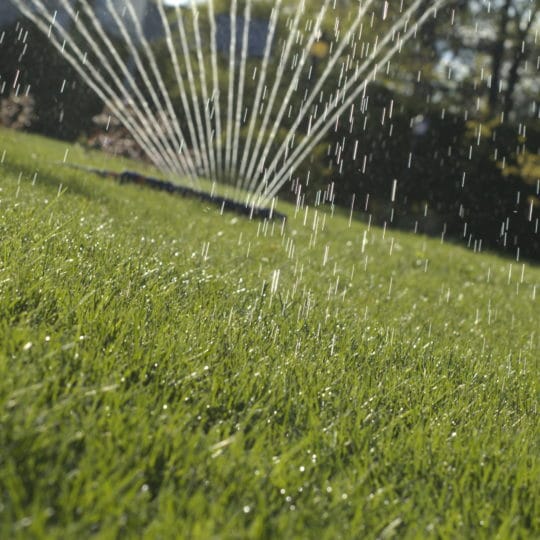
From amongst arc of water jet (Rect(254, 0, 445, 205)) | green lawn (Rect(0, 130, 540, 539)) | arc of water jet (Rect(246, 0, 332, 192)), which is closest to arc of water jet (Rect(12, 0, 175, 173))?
arc of water jet (Rect(246, 0, 332, 192))

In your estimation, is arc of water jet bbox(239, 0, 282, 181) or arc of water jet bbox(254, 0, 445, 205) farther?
arc of water jet bbox(239, 0, 282, 181)

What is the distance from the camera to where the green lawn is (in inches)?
47.5

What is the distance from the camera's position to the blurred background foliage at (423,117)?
1508 centimetres

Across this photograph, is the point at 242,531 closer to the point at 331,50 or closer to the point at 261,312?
the point at 261,312

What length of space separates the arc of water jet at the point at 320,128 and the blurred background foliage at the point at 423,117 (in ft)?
0.89

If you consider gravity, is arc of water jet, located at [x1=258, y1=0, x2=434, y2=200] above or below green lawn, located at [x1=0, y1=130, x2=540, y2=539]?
above

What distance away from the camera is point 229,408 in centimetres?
170

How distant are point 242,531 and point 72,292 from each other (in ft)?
3.95

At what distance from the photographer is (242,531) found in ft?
3.71

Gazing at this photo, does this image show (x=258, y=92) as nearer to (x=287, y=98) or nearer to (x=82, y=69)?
(x=287, y=98)

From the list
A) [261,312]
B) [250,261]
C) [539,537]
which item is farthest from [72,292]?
[250,261]

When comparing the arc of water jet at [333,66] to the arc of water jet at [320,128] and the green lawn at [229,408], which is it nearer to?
the arc of water jet at [320,128]

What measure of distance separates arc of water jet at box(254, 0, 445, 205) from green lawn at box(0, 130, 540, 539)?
11.2 meters

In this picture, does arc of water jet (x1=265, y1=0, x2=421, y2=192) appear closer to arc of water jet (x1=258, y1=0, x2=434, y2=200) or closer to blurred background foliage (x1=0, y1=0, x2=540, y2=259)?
arc of water jet (x1=258, y1=0, x2=434, y2=200)
